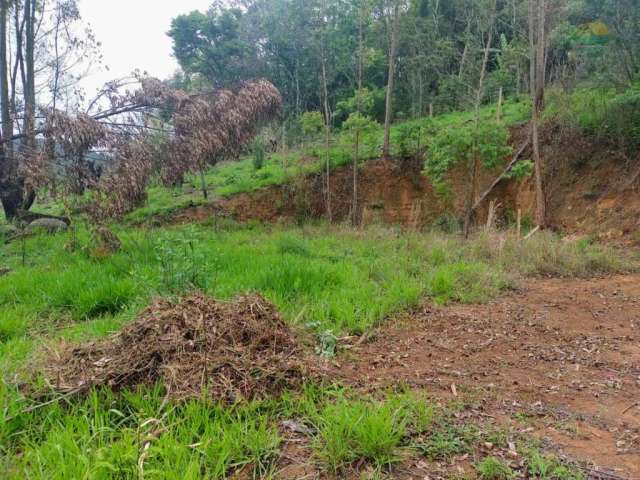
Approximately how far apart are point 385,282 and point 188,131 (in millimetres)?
4617

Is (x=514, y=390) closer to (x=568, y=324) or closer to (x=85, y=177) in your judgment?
(x=568, y=324)

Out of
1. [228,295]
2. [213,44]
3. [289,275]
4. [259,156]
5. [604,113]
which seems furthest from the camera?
Answer: [213,44]

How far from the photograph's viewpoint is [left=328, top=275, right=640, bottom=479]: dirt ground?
2311 millimetres

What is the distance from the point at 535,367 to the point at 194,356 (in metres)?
2.48

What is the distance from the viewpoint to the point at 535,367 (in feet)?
10.5

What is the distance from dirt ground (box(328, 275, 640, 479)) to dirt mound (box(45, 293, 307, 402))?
526 mm

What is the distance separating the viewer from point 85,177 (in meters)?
6.76

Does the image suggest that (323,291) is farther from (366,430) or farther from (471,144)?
(471,144)

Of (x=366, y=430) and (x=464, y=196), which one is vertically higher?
(x=464, y=196)

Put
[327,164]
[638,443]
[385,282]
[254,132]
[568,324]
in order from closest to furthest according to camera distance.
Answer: [638,443] → [568,324] → [385,282] → [254,132] → [327,164]

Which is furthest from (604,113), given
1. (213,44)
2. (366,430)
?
(213,44)

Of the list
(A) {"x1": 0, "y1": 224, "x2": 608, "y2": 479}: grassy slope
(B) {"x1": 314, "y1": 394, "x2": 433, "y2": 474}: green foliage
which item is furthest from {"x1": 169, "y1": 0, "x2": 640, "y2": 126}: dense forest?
(B) {"x1": 314, "y1": 394, "x2": 433, "y2": 474}: green foliage

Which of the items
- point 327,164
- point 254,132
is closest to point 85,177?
point 254,132

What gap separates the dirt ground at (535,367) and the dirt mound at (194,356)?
53 centimetres
